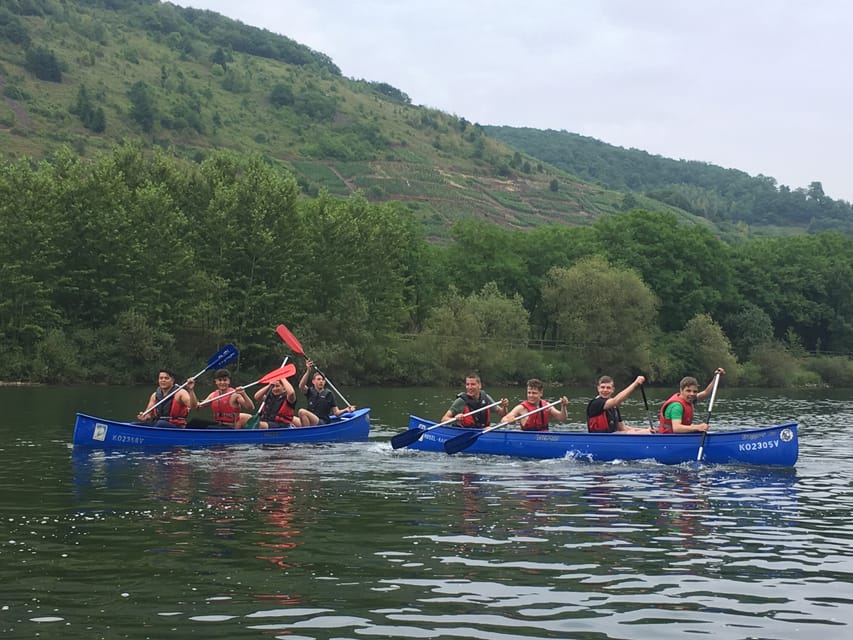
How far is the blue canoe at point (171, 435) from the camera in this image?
24.4 meters

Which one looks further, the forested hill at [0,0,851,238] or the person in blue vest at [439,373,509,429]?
the forested hill at [0,0,851,238]

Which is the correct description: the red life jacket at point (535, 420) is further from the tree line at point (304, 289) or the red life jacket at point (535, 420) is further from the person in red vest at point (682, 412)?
the tree line at point (304, 289)

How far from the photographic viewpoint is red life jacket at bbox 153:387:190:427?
2590 centimetres

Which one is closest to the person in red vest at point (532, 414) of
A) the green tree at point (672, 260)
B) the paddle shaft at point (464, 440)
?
the paddle shaft at point (464, 440)

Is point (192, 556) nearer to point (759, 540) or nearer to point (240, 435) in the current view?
point (759, 540)

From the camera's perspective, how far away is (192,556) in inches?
496

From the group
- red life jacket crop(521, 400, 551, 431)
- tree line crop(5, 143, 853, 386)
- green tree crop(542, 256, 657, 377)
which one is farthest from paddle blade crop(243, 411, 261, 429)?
green tree crop(542, 256, 657, 377)

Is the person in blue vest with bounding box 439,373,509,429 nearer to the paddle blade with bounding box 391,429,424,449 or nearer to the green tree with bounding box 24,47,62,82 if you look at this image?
the paddle blade with bounding box 391,429,424,449

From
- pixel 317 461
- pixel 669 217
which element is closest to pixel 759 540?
pixel 317 461

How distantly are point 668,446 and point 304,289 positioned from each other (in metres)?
44.2

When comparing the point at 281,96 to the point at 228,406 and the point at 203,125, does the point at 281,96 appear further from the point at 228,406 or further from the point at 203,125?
the point at 228,406

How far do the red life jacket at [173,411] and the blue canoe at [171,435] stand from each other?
0.81 meters

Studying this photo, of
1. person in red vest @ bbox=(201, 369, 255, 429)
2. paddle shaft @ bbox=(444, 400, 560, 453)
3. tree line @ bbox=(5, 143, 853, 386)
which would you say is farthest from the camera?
tree line @ bbox=(5, 143, 853, 386)

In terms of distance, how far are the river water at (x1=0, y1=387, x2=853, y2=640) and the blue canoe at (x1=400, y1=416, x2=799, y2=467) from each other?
32cm
